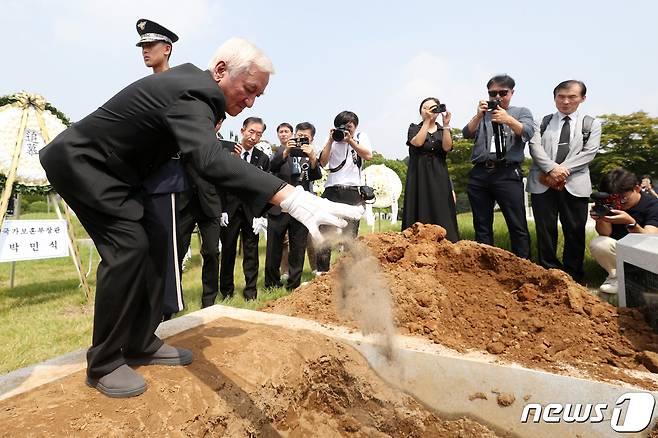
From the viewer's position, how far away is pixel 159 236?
2.36m

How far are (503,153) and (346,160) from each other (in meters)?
1.73

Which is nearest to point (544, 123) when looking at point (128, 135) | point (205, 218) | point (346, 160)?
point (346, 160)

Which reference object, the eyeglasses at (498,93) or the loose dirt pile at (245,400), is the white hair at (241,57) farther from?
the eyeglasses at (498,93)

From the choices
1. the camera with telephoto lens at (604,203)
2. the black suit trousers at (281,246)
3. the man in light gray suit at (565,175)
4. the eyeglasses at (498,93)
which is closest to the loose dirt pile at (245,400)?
the black suit trousers at (281,246)

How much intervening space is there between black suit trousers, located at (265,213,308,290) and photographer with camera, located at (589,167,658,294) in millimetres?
3231

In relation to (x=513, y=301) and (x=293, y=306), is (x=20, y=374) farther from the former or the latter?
(x=513, y=301)

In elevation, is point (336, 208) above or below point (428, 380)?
above

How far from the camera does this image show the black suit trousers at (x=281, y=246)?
5336 mm

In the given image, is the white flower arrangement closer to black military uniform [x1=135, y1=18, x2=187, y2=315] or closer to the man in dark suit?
the man in dark suit

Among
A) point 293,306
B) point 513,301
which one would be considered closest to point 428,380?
point 513,301

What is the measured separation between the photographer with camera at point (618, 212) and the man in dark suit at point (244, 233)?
3650mm

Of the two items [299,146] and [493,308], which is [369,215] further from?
[493,308]

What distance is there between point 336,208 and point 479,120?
3.58 metres

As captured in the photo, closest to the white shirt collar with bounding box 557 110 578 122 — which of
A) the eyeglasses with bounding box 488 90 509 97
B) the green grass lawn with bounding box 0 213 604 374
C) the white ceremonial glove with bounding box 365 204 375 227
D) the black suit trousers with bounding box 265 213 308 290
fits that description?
the eyeglasses with bounding box 488 90 509 97
